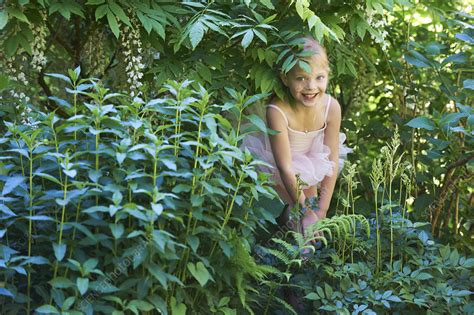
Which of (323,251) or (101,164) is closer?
(101,164)

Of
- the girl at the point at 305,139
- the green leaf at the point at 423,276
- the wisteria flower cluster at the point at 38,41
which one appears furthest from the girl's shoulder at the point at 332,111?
the wisteria flower cluster at the point at 38,41

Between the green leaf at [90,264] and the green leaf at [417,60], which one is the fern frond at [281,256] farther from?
the green leaf at [417,60]

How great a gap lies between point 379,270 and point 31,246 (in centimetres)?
153

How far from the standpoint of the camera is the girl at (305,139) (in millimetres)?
4055

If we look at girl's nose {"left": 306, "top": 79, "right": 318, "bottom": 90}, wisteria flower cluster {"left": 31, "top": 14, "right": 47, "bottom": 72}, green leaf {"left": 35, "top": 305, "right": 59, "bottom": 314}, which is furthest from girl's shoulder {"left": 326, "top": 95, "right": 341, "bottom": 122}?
green leaf {"left": 35, "top": 305, "right": 59, "bottom": 314}

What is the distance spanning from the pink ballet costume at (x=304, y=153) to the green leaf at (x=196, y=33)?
75cm

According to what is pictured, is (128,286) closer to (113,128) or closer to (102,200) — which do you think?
(102,200)

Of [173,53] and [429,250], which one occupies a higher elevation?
[173,53]

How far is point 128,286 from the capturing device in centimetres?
→ 291

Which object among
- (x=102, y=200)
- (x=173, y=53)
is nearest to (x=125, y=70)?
(x=173, y=53)

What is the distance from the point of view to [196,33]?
3.64 m

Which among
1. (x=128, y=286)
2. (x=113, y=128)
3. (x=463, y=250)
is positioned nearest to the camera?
(x=128, y=286)

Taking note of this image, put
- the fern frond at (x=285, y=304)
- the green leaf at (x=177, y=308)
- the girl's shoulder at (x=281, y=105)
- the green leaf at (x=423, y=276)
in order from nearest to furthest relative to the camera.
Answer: the green leaf at (x=177, y=308)
the fern frond at (x=285, y=304)
the green leaf at (x=423, y=276)
the girl's shoulder at (x=281, y=105)

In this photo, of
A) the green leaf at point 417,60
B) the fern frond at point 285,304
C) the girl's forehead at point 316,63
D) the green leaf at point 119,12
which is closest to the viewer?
the fern frond at point 285,304
